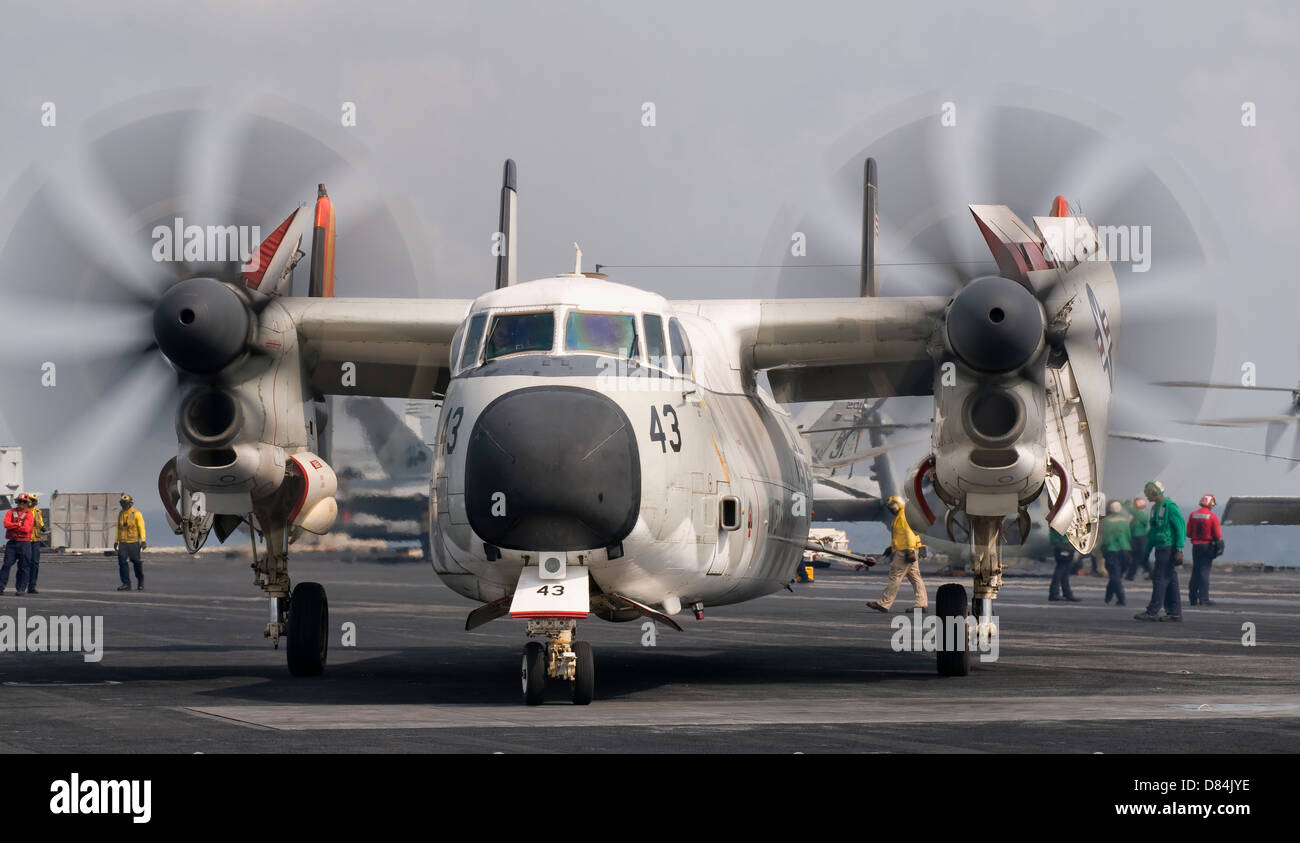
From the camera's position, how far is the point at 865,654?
815 inches

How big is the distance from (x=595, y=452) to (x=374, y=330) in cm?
538

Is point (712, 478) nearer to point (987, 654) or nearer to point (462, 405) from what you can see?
point (462, 405)

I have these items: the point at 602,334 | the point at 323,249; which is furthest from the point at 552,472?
the point at 323,249

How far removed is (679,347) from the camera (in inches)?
599

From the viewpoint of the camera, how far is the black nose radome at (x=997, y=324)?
574 inches

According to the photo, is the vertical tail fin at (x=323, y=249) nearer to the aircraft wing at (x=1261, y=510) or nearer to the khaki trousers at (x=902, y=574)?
the khaki trousers at (x=902, y=574)

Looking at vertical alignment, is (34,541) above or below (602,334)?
below

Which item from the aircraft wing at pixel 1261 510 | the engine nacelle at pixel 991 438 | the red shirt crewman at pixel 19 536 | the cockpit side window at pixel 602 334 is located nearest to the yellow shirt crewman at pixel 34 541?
the red shirt crewman at pixel 19 536

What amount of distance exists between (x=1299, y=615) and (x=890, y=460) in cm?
2968

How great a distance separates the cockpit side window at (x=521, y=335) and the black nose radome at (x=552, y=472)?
861 mm

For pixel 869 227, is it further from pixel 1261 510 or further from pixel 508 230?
pixel 1261 510

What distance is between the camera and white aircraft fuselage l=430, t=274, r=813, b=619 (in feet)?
42.2

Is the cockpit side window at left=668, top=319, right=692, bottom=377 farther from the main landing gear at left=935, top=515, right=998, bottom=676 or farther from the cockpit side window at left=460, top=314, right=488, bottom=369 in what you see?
the main landing gear at left=935, top=515, right=998, bottom=676

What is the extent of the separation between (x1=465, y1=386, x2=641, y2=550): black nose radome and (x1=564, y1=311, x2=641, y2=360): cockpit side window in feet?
2.97
